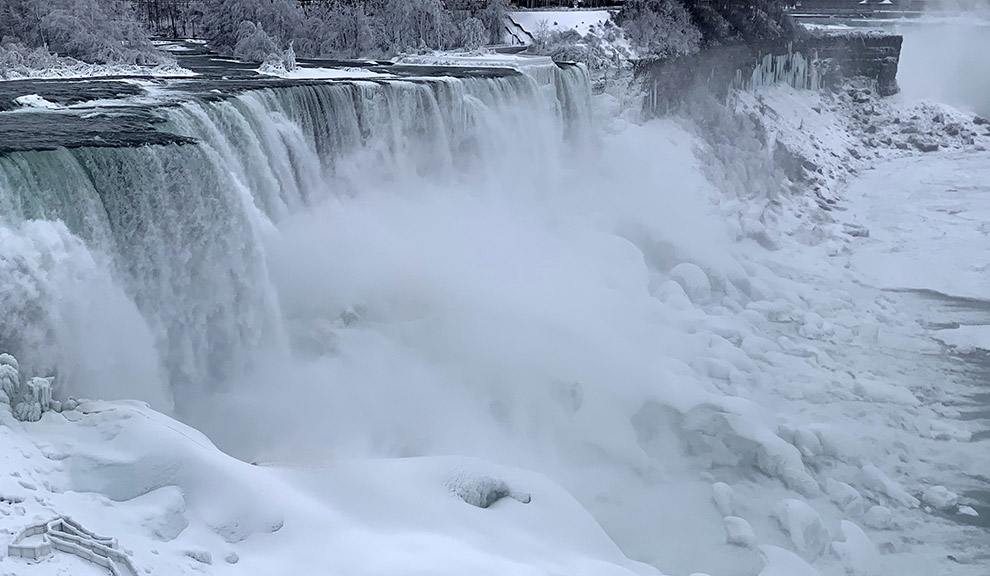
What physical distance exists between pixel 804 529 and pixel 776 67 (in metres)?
26.4

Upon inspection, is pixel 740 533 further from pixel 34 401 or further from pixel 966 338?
pixel 966 338

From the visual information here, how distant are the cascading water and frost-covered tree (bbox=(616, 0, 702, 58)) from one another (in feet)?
44.4

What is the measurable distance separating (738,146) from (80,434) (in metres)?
21.6

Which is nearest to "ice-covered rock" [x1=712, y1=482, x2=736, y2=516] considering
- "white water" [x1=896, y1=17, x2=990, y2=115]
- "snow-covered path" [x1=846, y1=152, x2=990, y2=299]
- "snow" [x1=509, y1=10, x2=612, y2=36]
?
"snow-covered path" [x1=846, y1=152, x2=990, y2=299]

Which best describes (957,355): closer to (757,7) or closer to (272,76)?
(272,76)

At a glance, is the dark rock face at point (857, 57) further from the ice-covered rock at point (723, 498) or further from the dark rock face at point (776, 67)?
the ice-covered rock at point (723, 498)

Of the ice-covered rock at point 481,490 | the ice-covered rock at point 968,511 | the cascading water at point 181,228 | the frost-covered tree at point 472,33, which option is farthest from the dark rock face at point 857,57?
the ice-covered rock at point 481,490

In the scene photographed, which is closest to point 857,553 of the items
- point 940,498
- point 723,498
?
point 723,498

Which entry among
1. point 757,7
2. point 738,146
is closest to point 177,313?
point 738,146

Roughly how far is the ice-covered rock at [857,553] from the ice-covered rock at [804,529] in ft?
0.51

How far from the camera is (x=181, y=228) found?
999cm

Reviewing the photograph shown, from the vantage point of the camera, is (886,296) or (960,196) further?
(960,196)

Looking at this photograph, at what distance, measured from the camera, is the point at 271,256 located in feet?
38.4

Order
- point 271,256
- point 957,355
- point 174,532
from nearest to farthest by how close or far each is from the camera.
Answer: point 174,532 < point 271,256 < point 957,355
